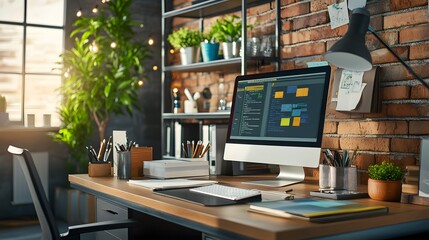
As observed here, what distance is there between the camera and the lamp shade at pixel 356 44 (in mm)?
1899

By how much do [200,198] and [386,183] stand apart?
0.68m

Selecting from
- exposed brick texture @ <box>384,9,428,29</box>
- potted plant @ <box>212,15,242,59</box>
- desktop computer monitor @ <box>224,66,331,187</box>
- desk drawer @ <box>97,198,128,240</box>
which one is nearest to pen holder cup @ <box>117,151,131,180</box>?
desk drawer @ <box>97,198,128,240</box>

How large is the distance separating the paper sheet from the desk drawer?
1.14 meters

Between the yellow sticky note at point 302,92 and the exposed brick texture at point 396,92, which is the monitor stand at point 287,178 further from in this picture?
the exposed brick texture at point 396,92

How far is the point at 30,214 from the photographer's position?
4992 millimetres

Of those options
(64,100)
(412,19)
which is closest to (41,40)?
(64,100)

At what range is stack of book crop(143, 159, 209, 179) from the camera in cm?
258

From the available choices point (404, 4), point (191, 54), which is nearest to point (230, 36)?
point (191, 54)

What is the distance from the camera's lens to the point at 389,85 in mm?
2451

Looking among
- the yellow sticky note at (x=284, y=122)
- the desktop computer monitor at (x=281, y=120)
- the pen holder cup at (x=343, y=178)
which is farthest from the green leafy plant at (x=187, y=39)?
the pen holder cup at (x=343, y=178)

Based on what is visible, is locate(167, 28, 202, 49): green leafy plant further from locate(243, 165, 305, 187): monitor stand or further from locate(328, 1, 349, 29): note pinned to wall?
locate(243, 165, 305, 187): monitor stand

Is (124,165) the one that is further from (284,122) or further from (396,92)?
(396,92)

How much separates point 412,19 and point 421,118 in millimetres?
437

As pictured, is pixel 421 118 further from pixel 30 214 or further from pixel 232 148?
pixel 30 214
